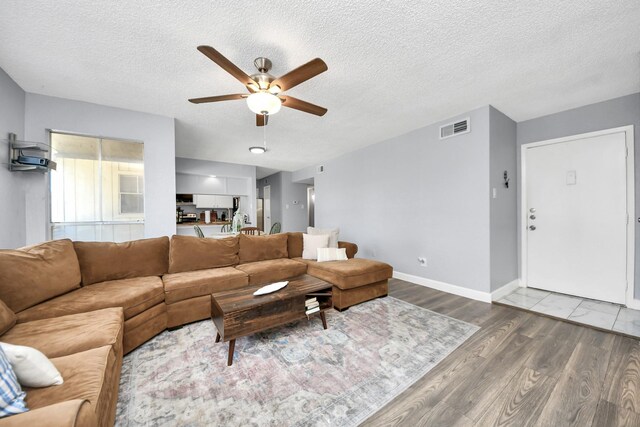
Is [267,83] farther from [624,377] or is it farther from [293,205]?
[293,205]

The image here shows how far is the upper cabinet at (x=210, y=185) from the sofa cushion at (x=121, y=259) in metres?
3.85

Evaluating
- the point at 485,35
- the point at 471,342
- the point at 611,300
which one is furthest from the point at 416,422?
the point at 611,300

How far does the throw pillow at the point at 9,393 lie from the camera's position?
0.80 metres

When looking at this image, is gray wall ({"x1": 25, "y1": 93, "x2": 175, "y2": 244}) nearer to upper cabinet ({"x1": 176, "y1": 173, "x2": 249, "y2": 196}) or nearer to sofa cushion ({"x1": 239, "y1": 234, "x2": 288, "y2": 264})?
sofa cushion ({"x1": 239, "y1": 234, "x2": 288, "y2": 264})

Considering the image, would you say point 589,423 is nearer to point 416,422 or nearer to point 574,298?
point 416,422

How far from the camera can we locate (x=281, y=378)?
1682 mm

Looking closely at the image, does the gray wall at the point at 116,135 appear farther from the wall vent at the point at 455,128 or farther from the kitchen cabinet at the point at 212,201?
the wall vent at the point at 455,128

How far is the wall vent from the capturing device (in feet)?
10.7

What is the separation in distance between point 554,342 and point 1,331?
4075mm

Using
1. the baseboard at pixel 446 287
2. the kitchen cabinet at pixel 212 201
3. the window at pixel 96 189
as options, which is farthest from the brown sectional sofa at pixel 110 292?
the kitchen cabinet at pixel 212 201

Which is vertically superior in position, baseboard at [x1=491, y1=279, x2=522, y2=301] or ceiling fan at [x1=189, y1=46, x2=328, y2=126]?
ceiling fan at [x1=189, y1=46, x2=328, y2=126]

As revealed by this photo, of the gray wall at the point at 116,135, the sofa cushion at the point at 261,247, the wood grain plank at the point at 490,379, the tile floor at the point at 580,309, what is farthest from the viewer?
the sofa cushion at the point at 261,247

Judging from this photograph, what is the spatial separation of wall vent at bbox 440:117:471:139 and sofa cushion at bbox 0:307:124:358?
420 centimetres

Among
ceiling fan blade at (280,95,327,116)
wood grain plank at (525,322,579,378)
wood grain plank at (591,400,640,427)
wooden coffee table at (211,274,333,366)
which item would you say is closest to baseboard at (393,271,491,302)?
wood grain plank at (525,322,579,378)
